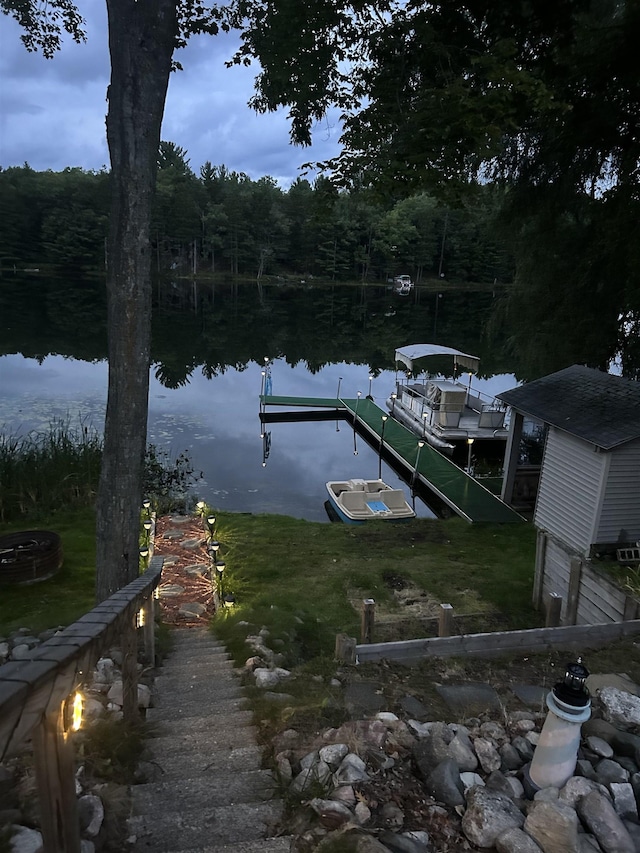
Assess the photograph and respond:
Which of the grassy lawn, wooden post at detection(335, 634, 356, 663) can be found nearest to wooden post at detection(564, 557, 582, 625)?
the grassy lawn

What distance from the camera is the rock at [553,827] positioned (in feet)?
9.13

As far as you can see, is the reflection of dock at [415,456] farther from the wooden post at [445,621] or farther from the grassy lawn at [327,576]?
the wooden post at [445,621]

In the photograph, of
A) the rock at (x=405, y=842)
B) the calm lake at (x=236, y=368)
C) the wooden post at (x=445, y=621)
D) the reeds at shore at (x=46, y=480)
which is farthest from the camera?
the calm lake at (x=236, y=368)

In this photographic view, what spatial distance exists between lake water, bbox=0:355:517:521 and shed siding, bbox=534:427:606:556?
6608 millimetres

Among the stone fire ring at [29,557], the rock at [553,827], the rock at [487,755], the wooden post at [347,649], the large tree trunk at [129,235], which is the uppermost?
the large tree trunk at [129,235]

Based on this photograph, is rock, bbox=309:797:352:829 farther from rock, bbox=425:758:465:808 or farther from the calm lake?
the calm lake

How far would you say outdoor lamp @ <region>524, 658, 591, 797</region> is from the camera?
328cm

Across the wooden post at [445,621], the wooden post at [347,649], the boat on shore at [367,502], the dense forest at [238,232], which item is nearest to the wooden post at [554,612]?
the wooden post at [445,621]

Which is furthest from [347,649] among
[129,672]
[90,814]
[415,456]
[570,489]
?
[415,456]

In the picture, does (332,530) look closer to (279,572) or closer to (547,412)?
(279,572)

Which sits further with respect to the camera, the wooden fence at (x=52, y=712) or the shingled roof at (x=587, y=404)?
the shingled roof at (x=587, y=404)

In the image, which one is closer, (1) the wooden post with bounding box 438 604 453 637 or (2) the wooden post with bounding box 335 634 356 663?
(2) the wooden post with bounding box 335 634 356 663

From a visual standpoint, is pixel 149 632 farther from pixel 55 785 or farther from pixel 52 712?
pixel 52 712

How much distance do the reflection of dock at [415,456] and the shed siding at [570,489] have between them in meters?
3.31
